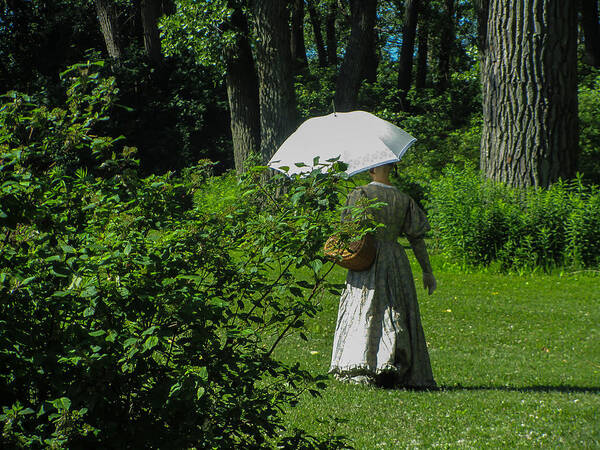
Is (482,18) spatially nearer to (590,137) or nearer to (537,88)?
(590,137)

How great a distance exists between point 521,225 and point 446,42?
76.6ft

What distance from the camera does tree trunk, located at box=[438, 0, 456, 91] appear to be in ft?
103

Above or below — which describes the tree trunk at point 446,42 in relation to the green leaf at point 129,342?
above

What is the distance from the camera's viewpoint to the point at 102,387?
8.64ft

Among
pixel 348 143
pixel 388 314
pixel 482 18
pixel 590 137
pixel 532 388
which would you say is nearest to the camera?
pixel 348 143

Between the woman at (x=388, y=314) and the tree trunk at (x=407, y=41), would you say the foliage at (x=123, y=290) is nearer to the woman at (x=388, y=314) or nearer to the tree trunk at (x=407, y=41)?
the woman at (x=388, y=314)

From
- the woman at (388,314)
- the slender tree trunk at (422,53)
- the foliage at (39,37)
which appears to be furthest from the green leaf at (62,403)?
the slender tree trunk at (422,53)

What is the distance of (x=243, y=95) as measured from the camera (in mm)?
18000

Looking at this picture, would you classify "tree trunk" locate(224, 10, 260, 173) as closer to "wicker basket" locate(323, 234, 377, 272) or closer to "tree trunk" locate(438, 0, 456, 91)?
"wicker basket" locate(323, 234, 377, 272)

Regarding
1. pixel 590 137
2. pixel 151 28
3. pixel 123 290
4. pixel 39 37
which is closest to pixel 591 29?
pixel 590 137

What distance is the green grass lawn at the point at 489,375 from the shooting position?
193 inches

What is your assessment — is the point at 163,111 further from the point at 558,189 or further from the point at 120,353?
the point at 120,353

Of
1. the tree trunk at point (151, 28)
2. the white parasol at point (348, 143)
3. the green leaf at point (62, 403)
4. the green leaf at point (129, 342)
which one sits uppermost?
the tree trunk at point (151, 28)

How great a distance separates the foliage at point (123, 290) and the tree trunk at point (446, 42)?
2803 cm
